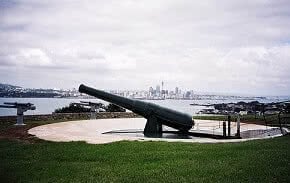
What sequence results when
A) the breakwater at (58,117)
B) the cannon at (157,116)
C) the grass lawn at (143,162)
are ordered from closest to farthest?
the grass lawn at (143,162) → the cannon at (157,116) → the breakwater at (58,117)

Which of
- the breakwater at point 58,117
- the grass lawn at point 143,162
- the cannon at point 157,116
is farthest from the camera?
the breakwater at point 58,117

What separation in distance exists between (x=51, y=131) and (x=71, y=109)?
16.2 meters

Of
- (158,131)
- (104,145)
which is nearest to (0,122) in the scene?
(158,131)

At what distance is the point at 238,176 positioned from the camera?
8.04 m

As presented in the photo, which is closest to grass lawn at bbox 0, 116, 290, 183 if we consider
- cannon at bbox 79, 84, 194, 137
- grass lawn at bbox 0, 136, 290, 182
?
grass lawn at bbox 0, 136, 290, 182

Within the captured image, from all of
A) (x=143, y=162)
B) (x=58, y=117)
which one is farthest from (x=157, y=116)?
(x=58, y=117)

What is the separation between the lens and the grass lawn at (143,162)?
802cm

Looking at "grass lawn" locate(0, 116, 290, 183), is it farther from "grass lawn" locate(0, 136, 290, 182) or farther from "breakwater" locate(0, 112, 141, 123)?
"breakwater" locate(0, 112, 141, 123)

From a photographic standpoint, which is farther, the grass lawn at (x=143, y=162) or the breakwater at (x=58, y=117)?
the breakwater at (x=58, y=117)

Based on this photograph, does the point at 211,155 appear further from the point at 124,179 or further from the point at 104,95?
the point at 104,95

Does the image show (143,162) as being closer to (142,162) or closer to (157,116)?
(142,162)

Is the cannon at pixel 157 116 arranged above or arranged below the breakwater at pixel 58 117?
above

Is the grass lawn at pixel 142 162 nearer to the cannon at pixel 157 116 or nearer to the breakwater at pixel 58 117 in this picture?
the cannon at pixel 157 116

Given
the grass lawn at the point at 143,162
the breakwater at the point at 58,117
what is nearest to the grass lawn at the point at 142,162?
the grass lawn at the point at 143,162
